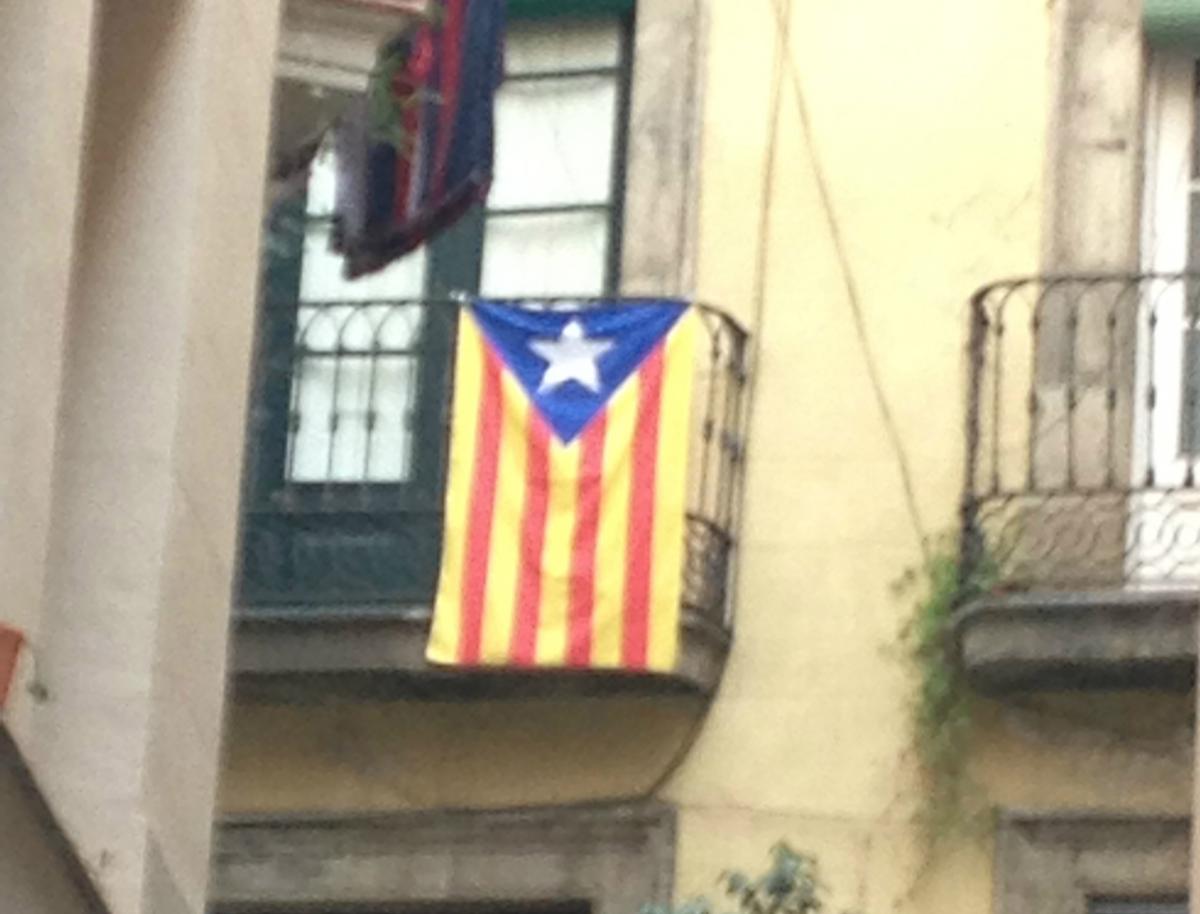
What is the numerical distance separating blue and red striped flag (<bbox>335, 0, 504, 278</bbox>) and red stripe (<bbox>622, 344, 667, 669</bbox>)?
1550 millimetres

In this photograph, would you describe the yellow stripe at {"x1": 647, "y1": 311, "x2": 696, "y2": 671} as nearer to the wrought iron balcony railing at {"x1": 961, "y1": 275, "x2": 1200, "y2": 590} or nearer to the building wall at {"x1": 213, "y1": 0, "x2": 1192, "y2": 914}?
the building wall at {"x1": 213, "y1": 0, "x2": 1192, "y2": 914}

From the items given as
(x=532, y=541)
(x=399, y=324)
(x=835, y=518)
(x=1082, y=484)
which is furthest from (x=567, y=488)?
(x=1082, y=484)

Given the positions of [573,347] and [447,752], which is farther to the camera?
[447,752]

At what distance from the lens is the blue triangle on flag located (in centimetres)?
1525

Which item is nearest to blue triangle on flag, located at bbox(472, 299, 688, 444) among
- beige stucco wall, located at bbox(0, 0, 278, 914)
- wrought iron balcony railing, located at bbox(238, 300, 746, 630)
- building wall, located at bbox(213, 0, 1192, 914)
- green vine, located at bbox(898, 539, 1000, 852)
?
wrought iron balcony railing, located at bbox(238, 300, 746, 630)

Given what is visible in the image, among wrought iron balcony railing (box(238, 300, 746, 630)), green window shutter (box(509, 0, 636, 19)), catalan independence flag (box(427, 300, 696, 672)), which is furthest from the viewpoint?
green window shutter (box(509, 0, 636, 19))

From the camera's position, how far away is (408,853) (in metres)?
15.4

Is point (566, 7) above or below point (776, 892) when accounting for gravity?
A: above

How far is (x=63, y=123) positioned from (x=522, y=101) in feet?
→ 20.8

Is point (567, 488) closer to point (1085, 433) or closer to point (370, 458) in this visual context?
point (370, 458)

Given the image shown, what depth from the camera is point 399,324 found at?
52.7 feet

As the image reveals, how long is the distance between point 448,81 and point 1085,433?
2.80 meters

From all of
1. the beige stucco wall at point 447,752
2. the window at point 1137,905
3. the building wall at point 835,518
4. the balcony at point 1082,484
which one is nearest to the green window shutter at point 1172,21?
the building wall at point 835,518

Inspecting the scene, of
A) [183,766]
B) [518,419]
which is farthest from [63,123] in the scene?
[518,419]
